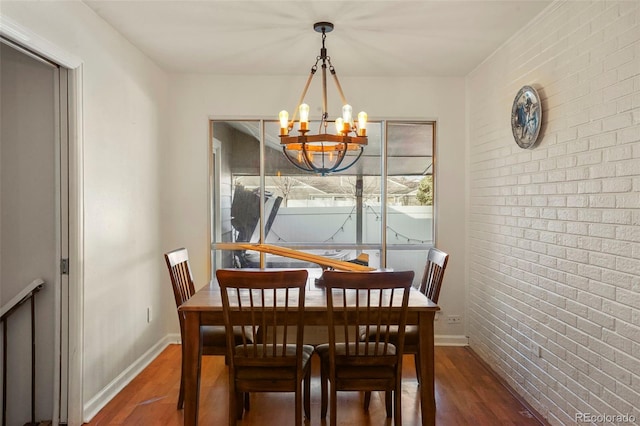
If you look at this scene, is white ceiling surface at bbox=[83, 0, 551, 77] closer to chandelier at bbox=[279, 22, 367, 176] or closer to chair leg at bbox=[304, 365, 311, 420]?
chandelier at bbox=[279, 22, 367, 176]

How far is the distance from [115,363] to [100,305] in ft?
1.63

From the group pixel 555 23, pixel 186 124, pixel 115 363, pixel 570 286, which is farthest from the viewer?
Answer: pixel 186 124

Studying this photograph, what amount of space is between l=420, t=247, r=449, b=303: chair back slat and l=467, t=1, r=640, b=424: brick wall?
0.56 meters

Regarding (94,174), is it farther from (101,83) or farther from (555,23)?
(555,23)

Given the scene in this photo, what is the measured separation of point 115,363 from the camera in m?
3.18

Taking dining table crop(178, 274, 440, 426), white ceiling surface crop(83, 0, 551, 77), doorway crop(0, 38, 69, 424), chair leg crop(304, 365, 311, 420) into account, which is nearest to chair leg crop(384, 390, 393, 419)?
dining table crop(178, 274, 440, 426)

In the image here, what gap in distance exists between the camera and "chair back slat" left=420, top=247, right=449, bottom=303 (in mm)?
2982

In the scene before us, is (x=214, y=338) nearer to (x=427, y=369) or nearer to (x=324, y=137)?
(x=427, y=369)

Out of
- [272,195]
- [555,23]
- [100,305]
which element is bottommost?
[100,305]

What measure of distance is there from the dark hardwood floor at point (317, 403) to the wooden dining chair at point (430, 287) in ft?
0.63

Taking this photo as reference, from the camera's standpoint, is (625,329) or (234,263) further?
(234,263)

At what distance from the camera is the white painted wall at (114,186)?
2.73 meters

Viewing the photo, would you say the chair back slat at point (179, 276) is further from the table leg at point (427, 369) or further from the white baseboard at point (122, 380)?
the table leg at point (427, 369)

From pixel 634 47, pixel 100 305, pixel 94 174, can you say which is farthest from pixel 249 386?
pixel 634 47
